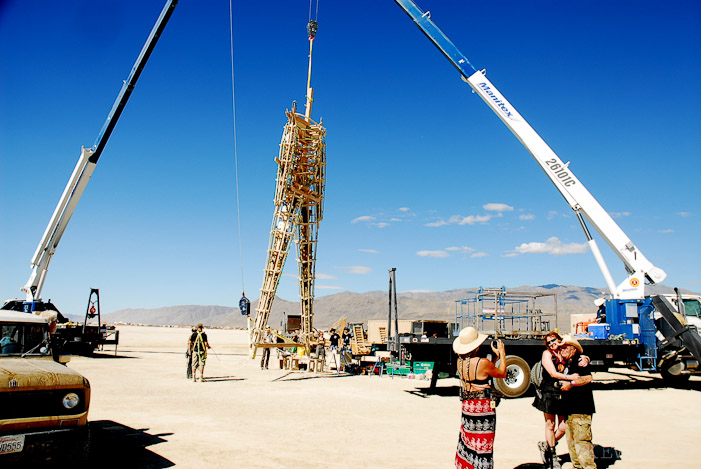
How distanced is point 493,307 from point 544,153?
247 inches

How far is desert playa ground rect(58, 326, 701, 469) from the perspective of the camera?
7.15 metres


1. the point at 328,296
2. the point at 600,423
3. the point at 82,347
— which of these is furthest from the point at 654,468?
the point at 328,296

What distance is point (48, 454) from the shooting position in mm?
5215

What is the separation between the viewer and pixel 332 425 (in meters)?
9.48

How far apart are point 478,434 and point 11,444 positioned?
471cm

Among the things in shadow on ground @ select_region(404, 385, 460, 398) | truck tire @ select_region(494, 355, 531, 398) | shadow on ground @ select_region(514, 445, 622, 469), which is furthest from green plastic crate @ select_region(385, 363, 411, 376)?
shadow on ground @ select_region(514, 445, 622, 469)

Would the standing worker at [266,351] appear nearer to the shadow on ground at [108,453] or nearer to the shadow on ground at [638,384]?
the shadow on ground at [108,453]

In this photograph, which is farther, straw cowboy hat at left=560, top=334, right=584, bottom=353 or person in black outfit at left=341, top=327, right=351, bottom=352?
person in black outfit at left=341, top=327, right=351, bottom=352

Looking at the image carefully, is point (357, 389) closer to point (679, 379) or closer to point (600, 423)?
point (600, 423)

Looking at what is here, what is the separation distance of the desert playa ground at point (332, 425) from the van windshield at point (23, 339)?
172 cm

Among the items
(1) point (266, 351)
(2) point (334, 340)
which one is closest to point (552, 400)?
(1) point (266, 351)

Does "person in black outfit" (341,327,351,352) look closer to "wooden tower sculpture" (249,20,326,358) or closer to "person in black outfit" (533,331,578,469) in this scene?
"wooden tower sculpture" (249,20,326,358)

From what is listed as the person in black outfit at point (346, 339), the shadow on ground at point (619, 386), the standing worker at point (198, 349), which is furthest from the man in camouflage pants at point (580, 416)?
the person in black outfit at point (346, 339)

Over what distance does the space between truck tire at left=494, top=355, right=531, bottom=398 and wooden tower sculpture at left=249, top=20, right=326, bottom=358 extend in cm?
1125
